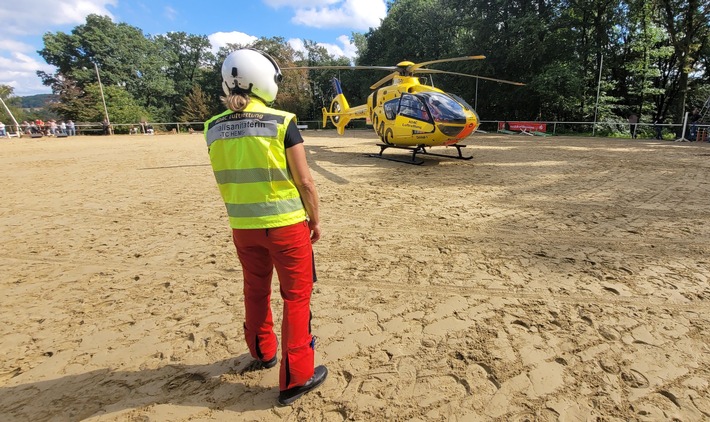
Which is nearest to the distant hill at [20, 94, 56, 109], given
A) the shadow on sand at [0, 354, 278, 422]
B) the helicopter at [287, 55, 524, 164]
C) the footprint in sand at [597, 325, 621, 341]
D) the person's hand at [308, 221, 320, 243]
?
the helicopter at [287, 55, 524, 164]

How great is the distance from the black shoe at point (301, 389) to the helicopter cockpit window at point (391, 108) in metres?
9.79

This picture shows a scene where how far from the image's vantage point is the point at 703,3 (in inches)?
835

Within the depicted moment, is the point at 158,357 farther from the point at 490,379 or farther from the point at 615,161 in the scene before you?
the point at 615,161

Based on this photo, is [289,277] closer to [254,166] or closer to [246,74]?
[254,166]

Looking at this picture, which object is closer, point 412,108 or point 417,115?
point 417,115

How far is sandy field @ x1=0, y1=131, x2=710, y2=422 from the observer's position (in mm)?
2318

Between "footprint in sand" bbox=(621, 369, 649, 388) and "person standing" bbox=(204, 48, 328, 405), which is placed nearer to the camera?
"person standing" bbox=(204, 48, 328, 405)

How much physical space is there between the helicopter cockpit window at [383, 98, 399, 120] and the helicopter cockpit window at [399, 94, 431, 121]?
0.80ft

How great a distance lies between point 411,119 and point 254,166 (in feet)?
30.0

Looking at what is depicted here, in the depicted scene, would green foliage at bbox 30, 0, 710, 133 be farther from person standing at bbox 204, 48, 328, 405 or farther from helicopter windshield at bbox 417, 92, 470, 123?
person standing at bbox 204, 48, 328, 405

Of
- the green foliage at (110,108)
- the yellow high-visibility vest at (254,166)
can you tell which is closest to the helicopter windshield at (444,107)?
the yellow high-visibility vest at (254,166)

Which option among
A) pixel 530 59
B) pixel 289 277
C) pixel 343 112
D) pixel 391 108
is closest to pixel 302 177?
pixel 289 277

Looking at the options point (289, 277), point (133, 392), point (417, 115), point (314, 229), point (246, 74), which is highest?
point (417, 115)

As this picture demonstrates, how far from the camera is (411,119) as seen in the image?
10.6 m
